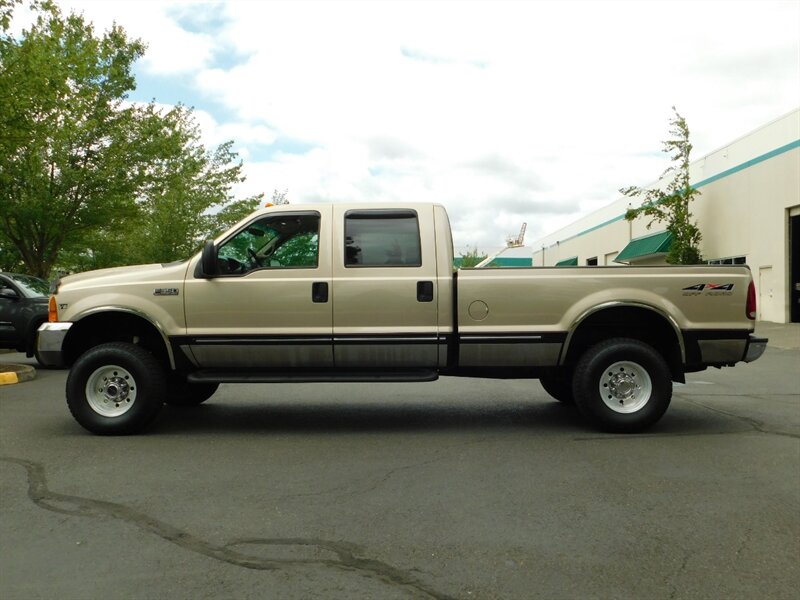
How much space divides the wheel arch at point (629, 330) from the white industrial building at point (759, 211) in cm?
1778

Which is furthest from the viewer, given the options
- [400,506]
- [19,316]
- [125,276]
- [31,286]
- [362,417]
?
[31,286]

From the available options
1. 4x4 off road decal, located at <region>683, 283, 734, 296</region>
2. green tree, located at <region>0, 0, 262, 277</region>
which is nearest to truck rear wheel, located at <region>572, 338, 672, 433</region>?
4x4 off road decal, located at <region>683, 283, 734, 296</region>

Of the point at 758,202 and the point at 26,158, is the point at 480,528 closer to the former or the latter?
the point at 26,158

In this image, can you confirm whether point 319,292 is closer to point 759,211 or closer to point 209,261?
point 209,261

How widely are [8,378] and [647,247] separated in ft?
95.1

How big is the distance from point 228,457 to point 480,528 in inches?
105

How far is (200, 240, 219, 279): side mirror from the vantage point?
7.27 metres

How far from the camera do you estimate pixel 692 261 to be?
28.7 meters

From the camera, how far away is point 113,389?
7418 mm

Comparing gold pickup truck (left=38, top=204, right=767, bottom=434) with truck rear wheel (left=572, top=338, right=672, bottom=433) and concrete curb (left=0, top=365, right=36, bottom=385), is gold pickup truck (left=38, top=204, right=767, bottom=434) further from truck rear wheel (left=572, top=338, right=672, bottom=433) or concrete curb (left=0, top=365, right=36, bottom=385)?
concrete curb (left=0, top=365, right=36, bottom=385)

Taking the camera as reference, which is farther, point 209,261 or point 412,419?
point 412,419

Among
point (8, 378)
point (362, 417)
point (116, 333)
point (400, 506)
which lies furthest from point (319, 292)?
point (8, 378)

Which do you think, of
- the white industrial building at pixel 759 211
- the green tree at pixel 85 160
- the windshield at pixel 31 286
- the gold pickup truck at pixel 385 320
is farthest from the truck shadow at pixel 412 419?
the white industrial building at pixel 759 211

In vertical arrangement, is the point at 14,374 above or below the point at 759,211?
below
